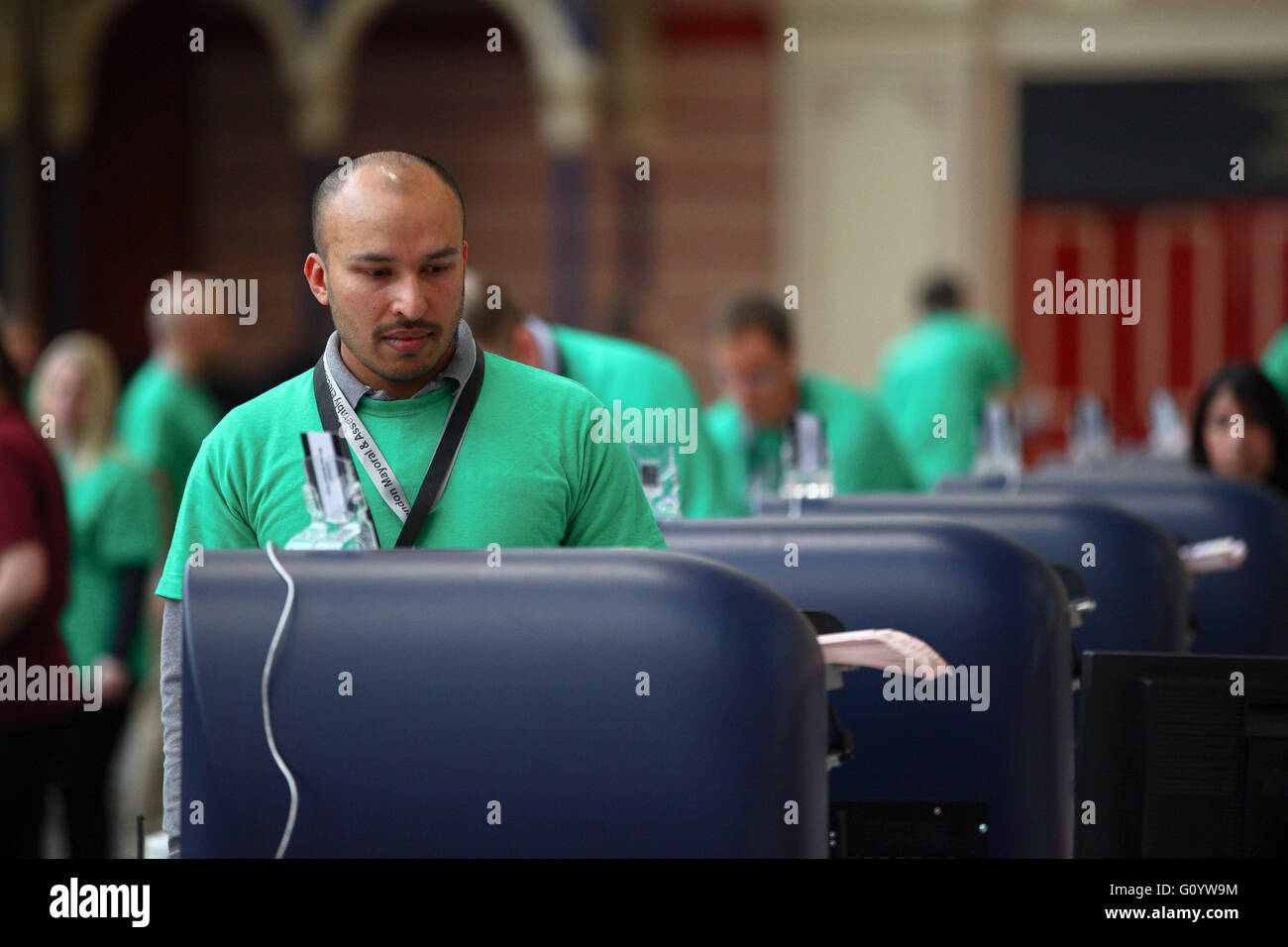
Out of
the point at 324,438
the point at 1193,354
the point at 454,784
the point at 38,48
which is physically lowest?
the point at 454,784

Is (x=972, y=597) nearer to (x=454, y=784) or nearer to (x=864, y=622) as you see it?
(x=864, y=622)

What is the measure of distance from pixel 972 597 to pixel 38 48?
8977 mm

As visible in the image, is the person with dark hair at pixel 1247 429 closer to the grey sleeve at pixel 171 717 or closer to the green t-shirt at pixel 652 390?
the green t-shirt at pixel 652 390

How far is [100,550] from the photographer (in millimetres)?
4602

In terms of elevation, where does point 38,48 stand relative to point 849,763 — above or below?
above

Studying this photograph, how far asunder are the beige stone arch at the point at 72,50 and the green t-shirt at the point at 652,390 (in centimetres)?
715

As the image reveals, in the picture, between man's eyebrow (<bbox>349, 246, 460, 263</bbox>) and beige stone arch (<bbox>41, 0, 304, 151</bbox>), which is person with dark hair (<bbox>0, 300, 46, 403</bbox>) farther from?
man's eyebrow (<bbox>349, 246, 460, 263</bbox>)

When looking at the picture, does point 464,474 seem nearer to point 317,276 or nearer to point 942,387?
point 317,276

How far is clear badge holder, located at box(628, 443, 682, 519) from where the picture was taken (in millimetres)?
3191

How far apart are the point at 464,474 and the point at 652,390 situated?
1723 mm

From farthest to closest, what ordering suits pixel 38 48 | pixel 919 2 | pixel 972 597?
1. pixel 919 2
2. pixel 38 48
3. pixel 972 597

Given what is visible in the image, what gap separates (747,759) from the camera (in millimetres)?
1577

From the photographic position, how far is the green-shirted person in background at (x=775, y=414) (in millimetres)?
4207
